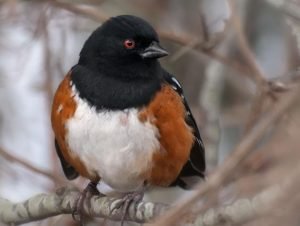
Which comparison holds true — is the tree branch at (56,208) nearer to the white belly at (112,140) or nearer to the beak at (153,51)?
the white belly at (112,140)

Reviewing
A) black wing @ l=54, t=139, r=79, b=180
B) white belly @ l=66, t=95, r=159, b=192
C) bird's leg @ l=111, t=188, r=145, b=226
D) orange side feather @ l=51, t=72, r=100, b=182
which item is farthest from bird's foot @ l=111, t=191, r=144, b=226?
black wing @ l=54, t=139, r=79, b=180

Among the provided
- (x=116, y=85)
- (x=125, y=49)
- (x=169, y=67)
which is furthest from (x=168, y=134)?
(x=169, y=67)

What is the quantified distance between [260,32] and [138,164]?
232 cm

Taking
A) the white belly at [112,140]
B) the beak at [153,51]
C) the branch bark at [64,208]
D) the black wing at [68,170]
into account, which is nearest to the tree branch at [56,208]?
the branch bark at [64,208]

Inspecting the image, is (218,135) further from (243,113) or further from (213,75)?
(243,113)

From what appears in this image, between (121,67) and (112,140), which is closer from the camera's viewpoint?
(112,140)

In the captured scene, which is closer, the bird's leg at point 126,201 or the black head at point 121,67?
the bird's leg at point 126,201

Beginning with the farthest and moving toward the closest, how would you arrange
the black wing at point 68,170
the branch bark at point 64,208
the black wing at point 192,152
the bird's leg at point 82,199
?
1. the black wing at point 68,170
2. the black wing at point 192,152
3. the bird's leg at point 82,199
4. the branch bark at point 64,208

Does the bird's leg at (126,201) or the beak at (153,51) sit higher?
the beak at (153,51)

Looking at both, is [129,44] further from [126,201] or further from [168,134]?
[126,201]

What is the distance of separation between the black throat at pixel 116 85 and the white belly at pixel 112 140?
43 millimetres

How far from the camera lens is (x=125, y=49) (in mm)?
3119

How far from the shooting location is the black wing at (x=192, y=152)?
3199mm

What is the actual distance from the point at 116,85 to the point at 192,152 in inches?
18.5
